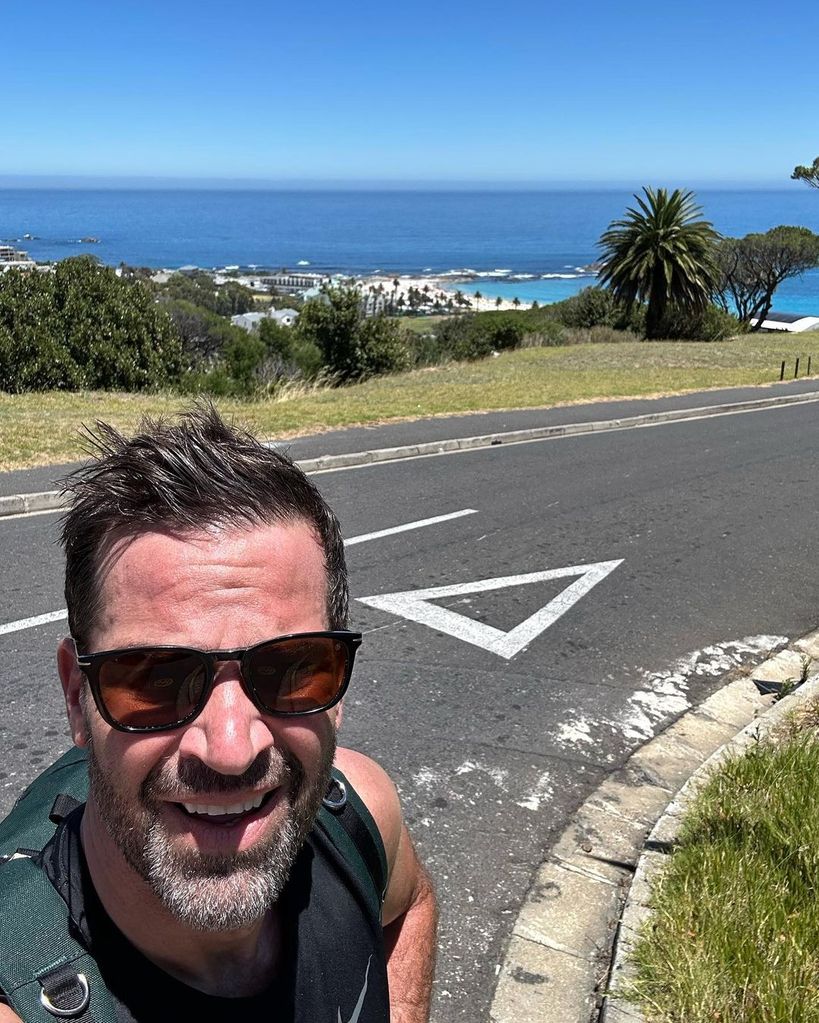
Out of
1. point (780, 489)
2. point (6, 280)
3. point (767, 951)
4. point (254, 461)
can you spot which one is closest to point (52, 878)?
point (254, 461)

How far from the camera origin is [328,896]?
70.0 inches

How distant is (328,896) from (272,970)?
17 centimetres

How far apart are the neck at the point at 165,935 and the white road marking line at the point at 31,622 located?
5.07 meters

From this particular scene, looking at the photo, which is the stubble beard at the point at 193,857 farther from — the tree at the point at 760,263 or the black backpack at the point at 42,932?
the tree at the point at 760,263

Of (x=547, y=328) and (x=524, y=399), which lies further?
(x=547, y=328)

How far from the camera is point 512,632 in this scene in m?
6.53

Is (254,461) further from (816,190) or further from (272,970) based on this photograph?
(816,190)

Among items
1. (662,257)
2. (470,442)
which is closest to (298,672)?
(470,442)

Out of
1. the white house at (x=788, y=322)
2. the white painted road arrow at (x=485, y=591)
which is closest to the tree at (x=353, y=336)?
the white painted road arrow at (x=485, y=591)

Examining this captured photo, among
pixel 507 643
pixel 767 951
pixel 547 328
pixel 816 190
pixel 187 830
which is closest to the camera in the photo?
pixel 187 830

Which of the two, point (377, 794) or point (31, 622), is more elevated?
point (377, 794)

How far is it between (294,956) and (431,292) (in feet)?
440

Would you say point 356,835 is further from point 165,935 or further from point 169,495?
point 169,495

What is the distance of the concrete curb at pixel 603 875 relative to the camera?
3.24m
